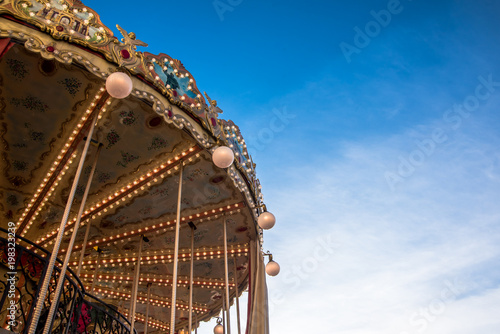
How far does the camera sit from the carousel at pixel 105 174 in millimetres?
4078

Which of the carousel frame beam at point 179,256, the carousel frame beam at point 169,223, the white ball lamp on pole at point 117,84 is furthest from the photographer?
the carousel frame beam at point 179,256

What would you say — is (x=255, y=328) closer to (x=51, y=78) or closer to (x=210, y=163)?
(x=210, y=163)

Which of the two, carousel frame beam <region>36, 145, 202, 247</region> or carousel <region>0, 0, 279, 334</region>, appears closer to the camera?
carousel <region>0, 0, 279, 334</region>

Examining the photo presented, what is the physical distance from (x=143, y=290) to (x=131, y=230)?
8.86 feet

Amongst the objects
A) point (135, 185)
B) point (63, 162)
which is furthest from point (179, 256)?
point (63, 162)

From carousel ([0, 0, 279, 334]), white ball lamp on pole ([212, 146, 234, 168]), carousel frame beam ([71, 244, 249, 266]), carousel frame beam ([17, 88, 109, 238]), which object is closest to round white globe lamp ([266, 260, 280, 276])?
carousel ([0, 0, 279, 334])

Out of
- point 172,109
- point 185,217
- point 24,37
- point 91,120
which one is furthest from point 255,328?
point 24,37

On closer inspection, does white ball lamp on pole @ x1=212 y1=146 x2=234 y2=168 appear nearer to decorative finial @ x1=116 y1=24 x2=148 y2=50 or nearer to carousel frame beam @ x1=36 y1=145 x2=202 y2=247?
carousel frame beam @ x1=36 y1=145 x2=202 y2=247

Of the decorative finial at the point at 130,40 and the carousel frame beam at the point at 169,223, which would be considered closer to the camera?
the decorative finial at the point at 130,40

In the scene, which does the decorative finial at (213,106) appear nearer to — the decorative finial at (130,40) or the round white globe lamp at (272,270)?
the decorative finial at (130,40)

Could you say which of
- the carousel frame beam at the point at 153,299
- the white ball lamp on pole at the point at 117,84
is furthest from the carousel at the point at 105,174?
the carousel frame beam at the point at 153,299

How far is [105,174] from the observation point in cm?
610

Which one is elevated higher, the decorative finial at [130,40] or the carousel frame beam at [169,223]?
the decorative finial at [130,40]

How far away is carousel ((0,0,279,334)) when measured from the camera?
4.08m
